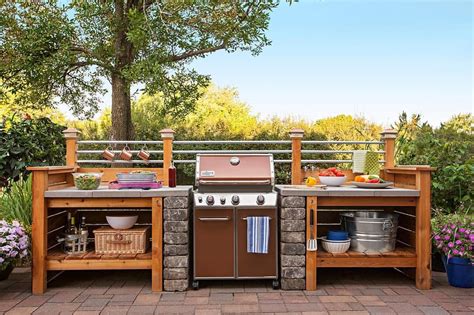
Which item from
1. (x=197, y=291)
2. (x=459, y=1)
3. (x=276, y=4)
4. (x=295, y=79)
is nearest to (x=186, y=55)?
(x=276, y=4)

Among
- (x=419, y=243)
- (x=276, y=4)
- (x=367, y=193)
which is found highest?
(x=276, y=4)

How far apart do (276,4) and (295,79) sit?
7.48 metres

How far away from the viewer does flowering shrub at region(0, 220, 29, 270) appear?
4180 millimetres

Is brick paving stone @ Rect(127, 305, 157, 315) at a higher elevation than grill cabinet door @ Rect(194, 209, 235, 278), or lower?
lower

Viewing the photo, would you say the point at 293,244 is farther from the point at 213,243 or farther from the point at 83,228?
the point at 83,228

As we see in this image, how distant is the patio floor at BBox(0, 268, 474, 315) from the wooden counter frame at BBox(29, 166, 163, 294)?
0.60 ft

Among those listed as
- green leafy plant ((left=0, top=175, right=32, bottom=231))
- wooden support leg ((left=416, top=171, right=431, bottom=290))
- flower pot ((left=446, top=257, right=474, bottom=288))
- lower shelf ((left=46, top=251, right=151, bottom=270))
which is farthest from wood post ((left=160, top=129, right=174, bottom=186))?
flower pot ((left=446, top=257, right=474, bottom=288))

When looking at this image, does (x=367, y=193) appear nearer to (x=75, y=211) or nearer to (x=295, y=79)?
(x=75, y=211)

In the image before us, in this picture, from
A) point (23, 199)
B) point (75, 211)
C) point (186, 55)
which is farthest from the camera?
point (186, 55)

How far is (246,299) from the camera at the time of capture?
4004 millimetres

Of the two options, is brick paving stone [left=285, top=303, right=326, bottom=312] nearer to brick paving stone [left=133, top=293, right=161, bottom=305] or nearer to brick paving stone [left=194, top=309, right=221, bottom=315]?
brick paving stone [left=194, top=309, right=221, bottom=315]

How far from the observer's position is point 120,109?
8.55 metres

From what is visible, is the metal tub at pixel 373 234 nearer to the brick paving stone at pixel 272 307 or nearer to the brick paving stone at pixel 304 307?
the brick paving stone at pixel 304 307

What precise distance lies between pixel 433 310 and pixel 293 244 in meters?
1.25
